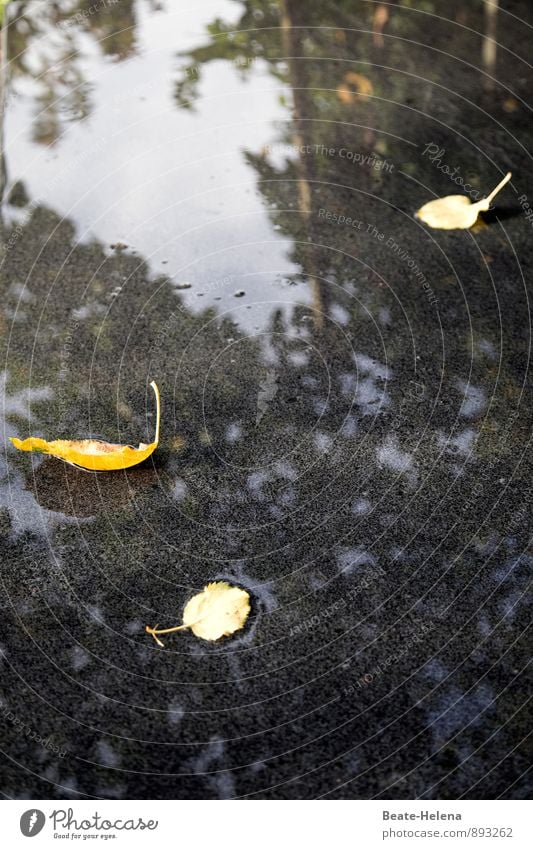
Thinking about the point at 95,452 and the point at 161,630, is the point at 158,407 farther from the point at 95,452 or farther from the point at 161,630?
the point at 161,630

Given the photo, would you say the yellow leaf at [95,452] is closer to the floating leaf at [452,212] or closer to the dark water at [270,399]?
the dark water at [270,399]

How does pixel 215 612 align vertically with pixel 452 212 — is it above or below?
below

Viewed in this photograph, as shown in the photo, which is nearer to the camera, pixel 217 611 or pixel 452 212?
pixel 217 611

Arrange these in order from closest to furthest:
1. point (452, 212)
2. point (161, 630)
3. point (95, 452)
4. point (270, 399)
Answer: point (161, 630)
point (95, 452)
point (270, 399)
point (452, 212)

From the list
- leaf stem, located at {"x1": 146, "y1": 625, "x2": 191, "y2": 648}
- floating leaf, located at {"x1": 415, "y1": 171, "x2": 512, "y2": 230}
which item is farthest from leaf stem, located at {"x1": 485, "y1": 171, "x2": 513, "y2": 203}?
leaf stem, located at {"x1": 146, "y1": 625, "x2": 191, "y2": 648}

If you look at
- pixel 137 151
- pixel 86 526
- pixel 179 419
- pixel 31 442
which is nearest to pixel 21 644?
pixel 86 526

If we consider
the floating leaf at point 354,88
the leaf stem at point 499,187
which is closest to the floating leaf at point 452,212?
the leaf stem at point 499,187

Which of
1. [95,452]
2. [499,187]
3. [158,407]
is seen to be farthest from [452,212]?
[95,452]
